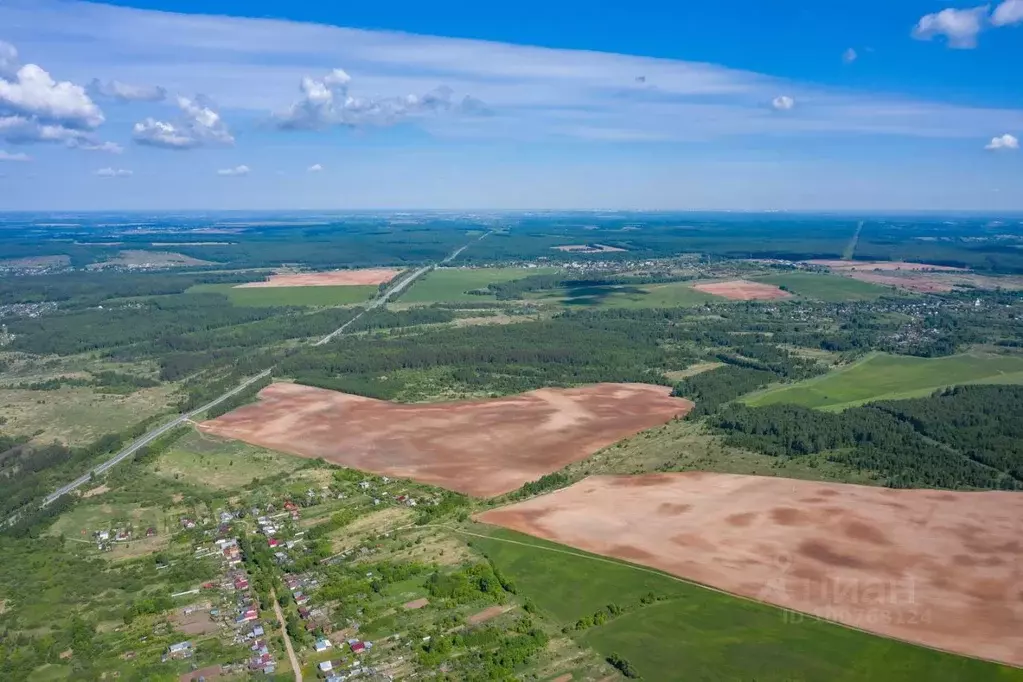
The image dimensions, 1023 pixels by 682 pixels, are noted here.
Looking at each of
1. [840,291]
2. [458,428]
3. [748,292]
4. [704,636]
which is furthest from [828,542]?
[840,291]

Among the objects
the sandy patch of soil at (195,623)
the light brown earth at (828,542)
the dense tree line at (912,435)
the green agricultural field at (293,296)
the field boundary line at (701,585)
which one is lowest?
the sandy patch of soil at (195,623)

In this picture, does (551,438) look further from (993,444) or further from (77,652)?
(77,652)

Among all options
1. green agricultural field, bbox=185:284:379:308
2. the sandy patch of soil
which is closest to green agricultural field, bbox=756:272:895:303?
green agricultural field, bbox=185:284:379:308

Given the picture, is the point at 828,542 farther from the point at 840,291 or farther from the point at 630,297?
the point at 840,291

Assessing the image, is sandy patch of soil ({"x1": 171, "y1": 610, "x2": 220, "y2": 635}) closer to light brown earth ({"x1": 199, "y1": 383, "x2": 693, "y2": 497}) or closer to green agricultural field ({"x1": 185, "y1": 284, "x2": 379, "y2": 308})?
light brown earth ({"x1": 199, "y1": 383, "x2": 693, "y2": 497})

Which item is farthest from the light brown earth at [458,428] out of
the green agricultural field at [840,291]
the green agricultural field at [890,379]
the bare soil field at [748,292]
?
the green agricultural field at [840,291]

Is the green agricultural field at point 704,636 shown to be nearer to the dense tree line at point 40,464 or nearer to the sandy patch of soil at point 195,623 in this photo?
the sandy patch of soil at point 195,623
